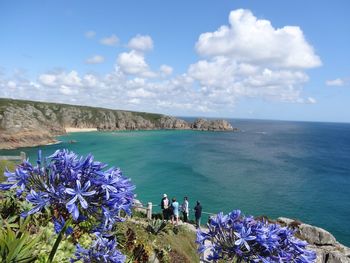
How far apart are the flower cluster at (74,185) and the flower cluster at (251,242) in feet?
5.11

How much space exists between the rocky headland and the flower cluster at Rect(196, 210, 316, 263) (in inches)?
3021

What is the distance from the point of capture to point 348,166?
2832 inches

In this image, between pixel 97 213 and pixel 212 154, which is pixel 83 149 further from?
pixel 97 213

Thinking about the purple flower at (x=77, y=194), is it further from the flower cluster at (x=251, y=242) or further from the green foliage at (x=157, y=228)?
the green foliage at (x=157, y=228)

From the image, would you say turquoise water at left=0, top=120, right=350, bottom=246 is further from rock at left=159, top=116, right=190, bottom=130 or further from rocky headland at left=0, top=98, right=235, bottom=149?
rock at left=159, top=116, right=190, bottom=130

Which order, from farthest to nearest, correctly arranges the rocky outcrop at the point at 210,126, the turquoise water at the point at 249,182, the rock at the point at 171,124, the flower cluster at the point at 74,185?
the rocky outcrop at the point at 210,126, the rock at the point at 171,124, the turquoise water at the point at 249,182, the flower cluster at the point at 74,185

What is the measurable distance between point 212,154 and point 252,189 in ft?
107

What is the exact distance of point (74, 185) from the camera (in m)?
3.53

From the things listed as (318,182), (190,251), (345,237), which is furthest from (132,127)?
(190,251)

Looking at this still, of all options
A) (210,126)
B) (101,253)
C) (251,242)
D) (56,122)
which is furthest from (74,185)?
(210,126)

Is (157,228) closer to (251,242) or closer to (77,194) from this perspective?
(251,242)

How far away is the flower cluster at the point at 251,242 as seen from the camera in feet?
14.1

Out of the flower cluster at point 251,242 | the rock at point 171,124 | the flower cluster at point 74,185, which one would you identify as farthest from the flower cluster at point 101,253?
the rock at point 171,124

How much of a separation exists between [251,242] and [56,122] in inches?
5165
